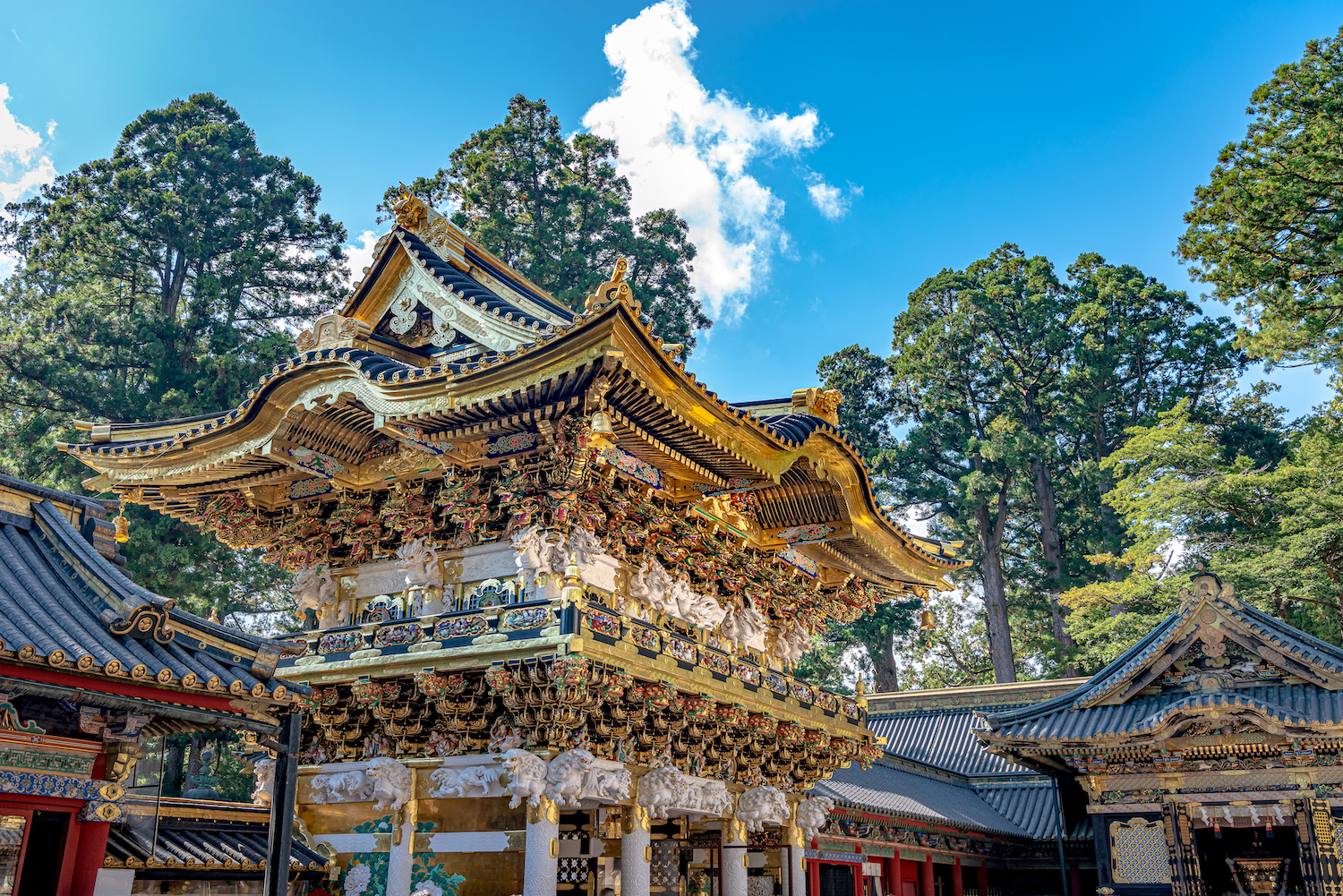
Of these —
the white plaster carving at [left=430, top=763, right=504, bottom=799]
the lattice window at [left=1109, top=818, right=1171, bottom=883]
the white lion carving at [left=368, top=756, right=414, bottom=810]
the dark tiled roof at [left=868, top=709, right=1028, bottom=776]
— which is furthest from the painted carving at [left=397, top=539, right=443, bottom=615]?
the dark tiled roof at [left=868, top=709, right=1028, bottom=776]

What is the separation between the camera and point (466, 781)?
11484 mm

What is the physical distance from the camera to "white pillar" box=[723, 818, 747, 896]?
14469 millimetres

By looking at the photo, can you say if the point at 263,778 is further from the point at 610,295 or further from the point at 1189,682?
the point at 1189,682

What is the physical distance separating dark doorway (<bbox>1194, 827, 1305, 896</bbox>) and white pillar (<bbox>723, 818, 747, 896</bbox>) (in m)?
8.98

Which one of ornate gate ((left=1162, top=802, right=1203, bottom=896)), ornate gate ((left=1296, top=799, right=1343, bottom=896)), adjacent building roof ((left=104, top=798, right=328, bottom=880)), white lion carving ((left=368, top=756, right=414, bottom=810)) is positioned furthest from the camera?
ornate gate ((left=1162, top=802, right=1203, bottom=896))

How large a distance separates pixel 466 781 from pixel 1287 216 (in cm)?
1819

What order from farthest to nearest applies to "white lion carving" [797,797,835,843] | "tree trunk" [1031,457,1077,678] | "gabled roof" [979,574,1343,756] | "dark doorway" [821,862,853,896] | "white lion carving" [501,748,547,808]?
"tree trunk" [1031,457,1077,678] → "dark doorway" [821,862,853,896] → "gabled roof" [979,574,1343,756] → "white lion carving" [797,797,835,843] → "white lion carving" [501,748,547,808]

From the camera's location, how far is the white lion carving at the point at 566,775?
35.5 ft

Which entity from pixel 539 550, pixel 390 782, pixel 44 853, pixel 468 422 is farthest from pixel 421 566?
pixel 44 853

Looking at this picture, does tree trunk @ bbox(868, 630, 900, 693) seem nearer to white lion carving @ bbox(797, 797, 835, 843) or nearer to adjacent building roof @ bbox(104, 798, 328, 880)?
white lion carving @ bbox(797, 797, 835, 843)

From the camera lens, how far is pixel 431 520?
12.9 metres

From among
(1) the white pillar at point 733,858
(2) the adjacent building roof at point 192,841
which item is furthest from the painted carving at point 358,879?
(1) the white pillar at point 733,858

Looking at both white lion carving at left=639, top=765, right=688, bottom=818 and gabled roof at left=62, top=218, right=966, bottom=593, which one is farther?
white lion carving at left=639, top=765, right=688, bottom=818

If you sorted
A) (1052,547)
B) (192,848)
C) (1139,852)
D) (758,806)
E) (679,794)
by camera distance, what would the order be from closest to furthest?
1. (192,848)
2. (679,794)
3. (758,806)
4. (1139,852)
5. (1052,547)
